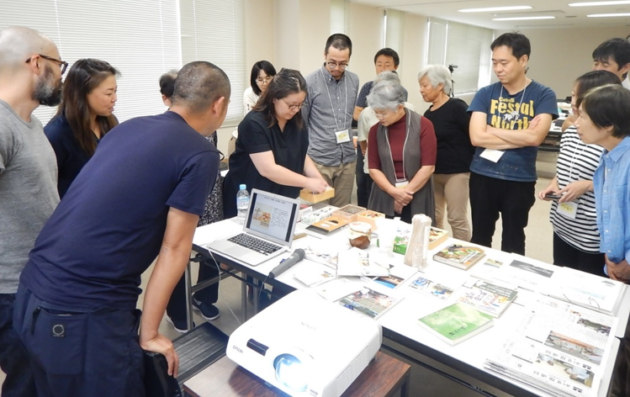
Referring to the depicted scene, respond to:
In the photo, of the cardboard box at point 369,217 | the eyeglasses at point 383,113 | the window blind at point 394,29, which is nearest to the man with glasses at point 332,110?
the eyeglasses at point 383,113

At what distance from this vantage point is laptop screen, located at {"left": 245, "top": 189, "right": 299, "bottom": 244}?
6.02ft

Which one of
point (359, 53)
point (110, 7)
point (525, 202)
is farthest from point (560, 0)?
point (110, 7)

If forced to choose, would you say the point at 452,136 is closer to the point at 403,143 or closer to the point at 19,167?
the point at 403,143

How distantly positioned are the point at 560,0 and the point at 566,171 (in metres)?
6.02

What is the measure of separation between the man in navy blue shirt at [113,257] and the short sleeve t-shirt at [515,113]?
5.71 feet

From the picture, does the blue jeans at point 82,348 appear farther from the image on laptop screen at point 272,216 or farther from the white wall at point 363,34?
the white wall at point 363,34

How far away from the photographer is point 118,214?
109 cm

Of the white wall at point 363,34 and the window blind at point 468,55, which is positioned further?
the window blind at point 468,55

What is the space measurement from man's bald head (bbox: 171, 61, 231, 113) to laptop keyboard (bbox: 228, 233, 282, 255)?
Result: 74 cm

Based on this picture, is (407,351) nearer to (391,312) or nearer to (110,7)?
(391,312)

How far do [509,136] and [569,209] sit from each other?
52 centimetres

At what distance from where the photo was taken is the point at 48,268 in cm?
111

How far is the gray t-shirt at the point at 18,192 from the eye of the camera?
49.9 inches

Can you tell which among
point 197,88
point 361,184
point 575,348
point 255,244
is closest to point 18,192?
point 197,88
